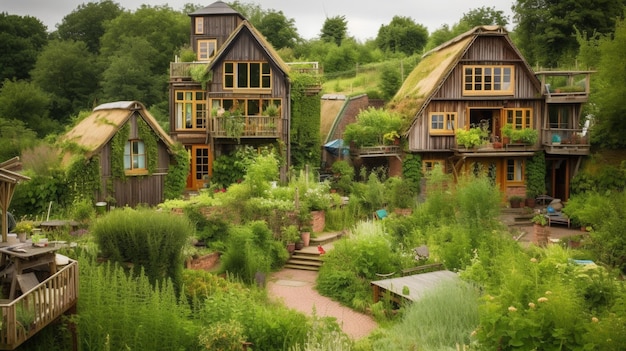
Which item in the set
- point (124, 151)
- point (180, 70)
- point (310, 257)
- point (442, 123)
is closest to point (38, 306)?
point (310, 257)

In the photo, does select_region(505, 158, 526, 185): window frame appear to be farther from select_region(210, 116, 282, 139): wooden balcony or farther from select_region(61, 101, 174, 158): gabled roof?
select_region(61, 101, 174, 158): gabled roof

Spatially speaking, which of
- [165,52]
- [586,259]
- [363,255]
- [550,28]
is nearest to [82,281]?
[363,255]

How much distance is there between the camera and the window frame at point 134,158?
2442cm

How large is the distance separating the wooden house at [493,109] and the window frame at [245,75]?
20.8 feet

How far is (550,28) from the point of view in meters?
38.1

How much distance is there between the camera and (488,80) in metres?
29.1

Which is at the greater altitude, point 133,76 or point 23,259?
point 133,76

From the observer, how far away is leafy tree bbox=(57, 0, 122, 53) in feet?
185

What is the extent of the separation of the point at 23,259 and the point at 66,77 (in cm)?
3732

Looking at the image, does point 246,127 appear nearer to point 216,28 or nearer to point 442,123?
point 216,28

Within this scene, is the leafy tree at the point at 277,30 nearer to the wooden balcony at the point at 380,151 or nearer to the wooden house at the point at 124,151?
the wooden balcony at the point at 380,151

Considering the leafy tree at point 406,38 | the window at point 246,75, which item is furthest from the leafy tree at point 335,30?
the window at point 246,75

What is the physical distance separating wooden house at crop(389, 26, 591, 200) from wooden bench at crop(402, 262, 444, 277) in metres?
11.2

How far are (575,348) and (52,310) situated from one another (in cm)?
880
